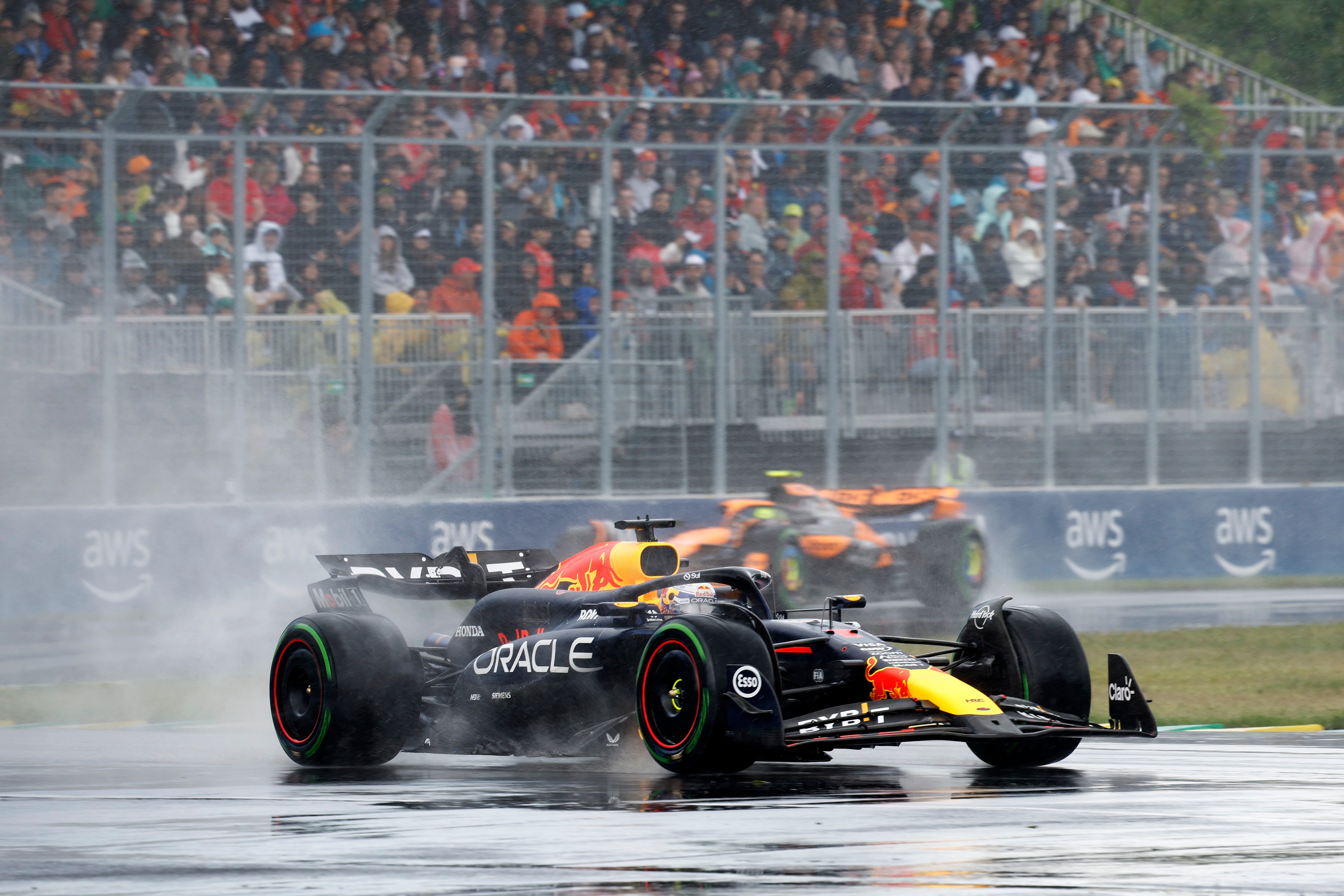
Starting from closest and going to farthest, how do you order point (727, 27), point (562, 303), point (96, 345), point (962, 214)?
point (96, 345)
point (562, 303)
point (962, 214)
point (727, 27)

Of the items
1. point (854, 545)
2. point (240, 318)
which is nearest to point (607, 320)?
point (854, 545)

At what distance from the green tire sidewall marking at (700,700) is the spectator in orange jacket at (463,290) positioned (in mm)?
8870

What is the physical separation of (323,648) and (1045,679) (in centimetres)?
309

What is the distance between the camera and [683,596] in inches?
311

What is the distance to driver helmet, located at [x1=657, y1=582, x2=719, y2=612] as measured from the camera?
25.8 ft

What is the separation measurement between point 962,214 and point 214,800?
11.8 metres

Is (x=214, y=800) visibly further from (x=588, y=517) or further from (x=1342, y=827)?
(x=588, y=517)

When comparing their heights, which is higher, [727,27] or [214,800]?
[727,27]

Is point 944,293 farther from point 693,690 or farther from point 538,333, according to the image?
point 693,690

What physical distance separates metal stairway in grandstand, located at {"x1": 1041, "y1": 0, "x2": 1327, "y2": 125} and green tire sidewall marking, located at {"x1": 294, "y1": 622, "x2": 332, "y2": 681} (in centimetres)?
1645

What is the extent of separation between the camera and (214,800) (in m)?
6.71

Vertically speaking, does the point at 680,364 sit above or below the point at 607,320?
Answer: below

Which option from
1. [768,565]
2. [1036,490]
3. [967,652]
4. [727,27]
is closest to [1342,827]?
[967,652]

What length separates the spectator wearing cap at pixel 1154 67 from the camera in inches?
884
